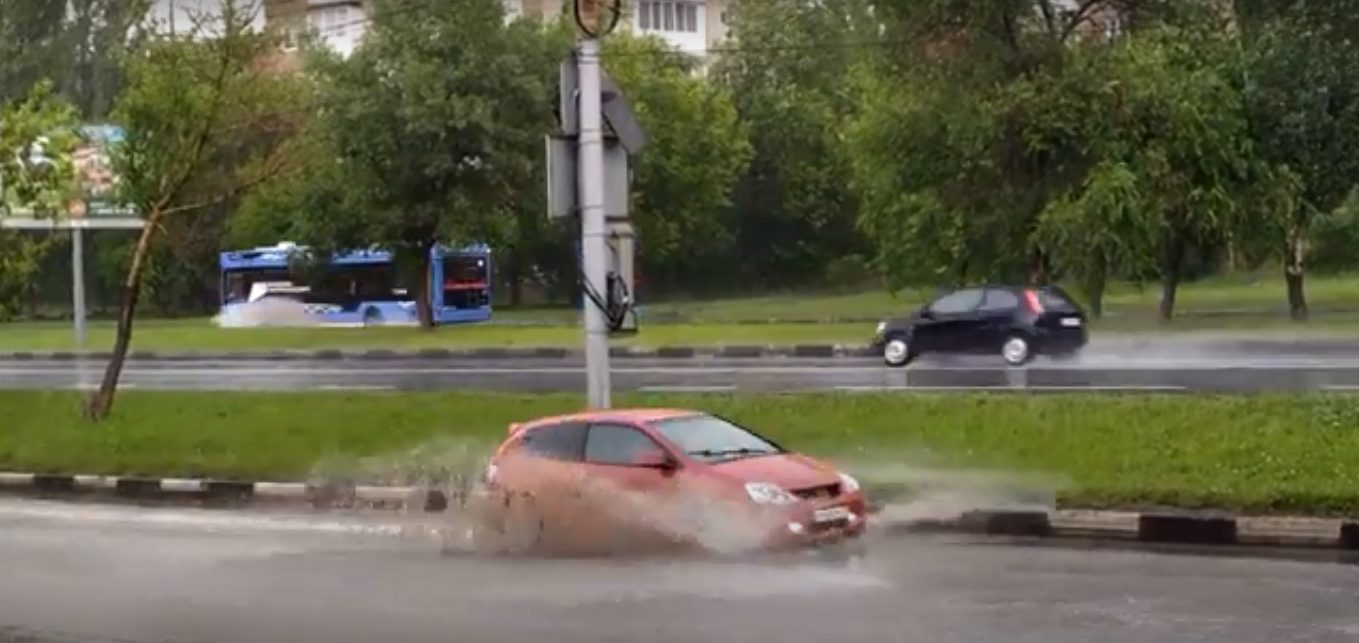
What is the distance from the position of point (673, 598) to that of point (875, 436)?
30.4 ft

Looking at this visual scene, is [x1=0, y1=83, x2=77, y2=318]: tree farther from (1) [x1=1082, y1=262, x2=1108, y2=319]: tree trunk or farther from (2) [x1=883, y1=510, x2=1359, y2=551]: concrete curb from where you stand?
(1) [x1=1082, y1=262, x2=1108, y2=319]: tree trunk

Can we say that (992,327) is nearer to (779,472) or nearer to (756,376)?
(756,376)

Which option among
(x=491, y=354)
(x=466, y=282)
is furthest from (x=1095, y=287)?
(x=466, y=282)

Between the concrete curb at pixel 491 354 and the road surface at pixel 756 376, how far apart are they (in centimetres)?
138

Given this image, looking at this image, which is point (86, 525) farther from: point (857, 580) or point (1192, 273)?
point (1192, 273)

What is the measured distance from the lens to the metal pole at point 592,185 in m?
17.0

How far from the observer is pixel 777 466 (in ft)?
Result: 51.0

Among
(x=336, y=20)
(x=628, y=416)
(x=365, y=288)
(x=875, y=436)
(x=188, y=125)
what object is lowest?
(x=875, y=436)

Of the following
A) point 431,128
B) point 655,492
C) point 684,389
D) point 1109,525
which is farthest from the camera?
point 431,128

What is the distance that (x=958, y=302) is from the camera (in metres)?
34.8

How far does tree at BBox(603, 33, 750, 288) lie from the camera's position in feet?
222

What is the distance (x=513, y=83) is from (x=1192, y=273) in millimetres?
23051

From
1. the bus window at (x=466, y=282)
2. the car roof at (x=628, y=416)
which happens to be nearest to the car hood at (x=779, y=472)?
the car roof at (x=628, y=416)

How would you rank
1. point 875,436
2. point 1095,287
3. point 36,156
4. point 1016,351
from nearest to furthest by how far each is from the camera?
1. point 875,436
2. point 36,156
3. point 1016,351
4. point 1095,287
